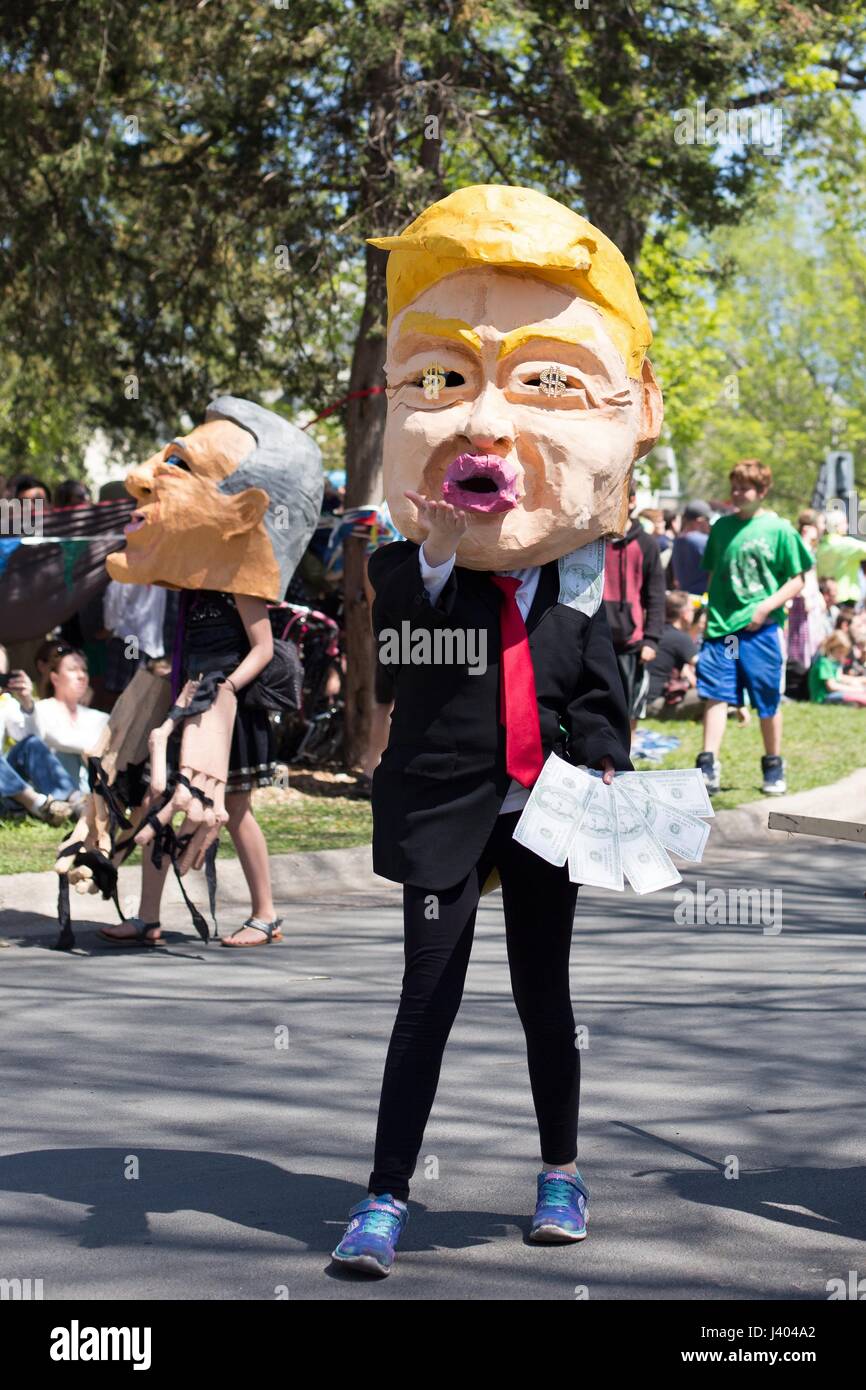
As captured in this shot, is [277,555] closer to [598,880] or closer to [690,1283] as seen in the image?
[598,880]

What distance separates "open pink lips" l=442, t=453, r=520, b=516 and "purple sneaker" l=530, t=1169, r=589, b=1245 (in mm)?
1492

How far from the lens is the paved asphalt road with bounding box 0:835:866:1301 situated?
392cm

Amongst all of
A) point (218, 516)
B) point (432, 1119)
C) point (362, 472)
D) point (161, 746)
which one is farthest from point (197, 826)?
point (362, 472)

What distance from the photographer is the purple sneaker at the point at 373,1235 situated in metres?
3.80

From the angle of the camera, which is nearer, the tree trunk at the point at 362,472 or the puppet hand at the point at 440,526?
the puppet hand at the point at 440,526

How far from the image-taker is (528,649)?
4.12 metres

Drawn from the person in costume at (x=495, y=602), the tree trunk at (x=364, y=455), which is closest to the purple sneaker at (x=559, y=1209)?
the person in costume at (x=495, y=602)

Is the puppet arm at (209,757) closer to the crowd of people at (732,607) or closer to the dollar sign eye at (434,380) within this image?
the crowd of people at (732,607)

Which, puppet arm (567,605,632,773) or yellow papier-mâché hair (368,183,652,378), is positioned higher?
yellow papier-mâché hair (368,183,652,378)

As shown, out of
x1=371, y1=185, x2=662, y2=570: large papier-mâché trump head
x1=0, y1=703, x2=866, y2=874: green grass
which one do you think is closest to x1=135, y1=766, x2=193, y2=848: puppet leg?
x1=0, y1=703, x2=866, y2=874: green grass

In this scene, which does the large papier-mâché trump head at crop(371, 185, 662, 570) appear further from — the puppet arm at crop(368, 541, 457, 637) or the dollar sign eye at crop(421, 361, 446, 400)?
the puppet arm at crop(368, 541, 457, 637)

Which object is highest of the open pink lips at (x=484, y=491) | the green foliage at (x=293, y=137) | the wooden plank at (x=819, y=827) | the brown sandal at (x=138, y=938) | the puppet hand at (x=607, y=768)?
the green foliage at (x=293, y=137)

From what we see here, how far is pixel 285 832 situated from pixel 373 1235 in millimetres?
6188

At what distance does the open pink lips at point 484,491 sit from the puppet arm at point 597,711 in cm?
38
